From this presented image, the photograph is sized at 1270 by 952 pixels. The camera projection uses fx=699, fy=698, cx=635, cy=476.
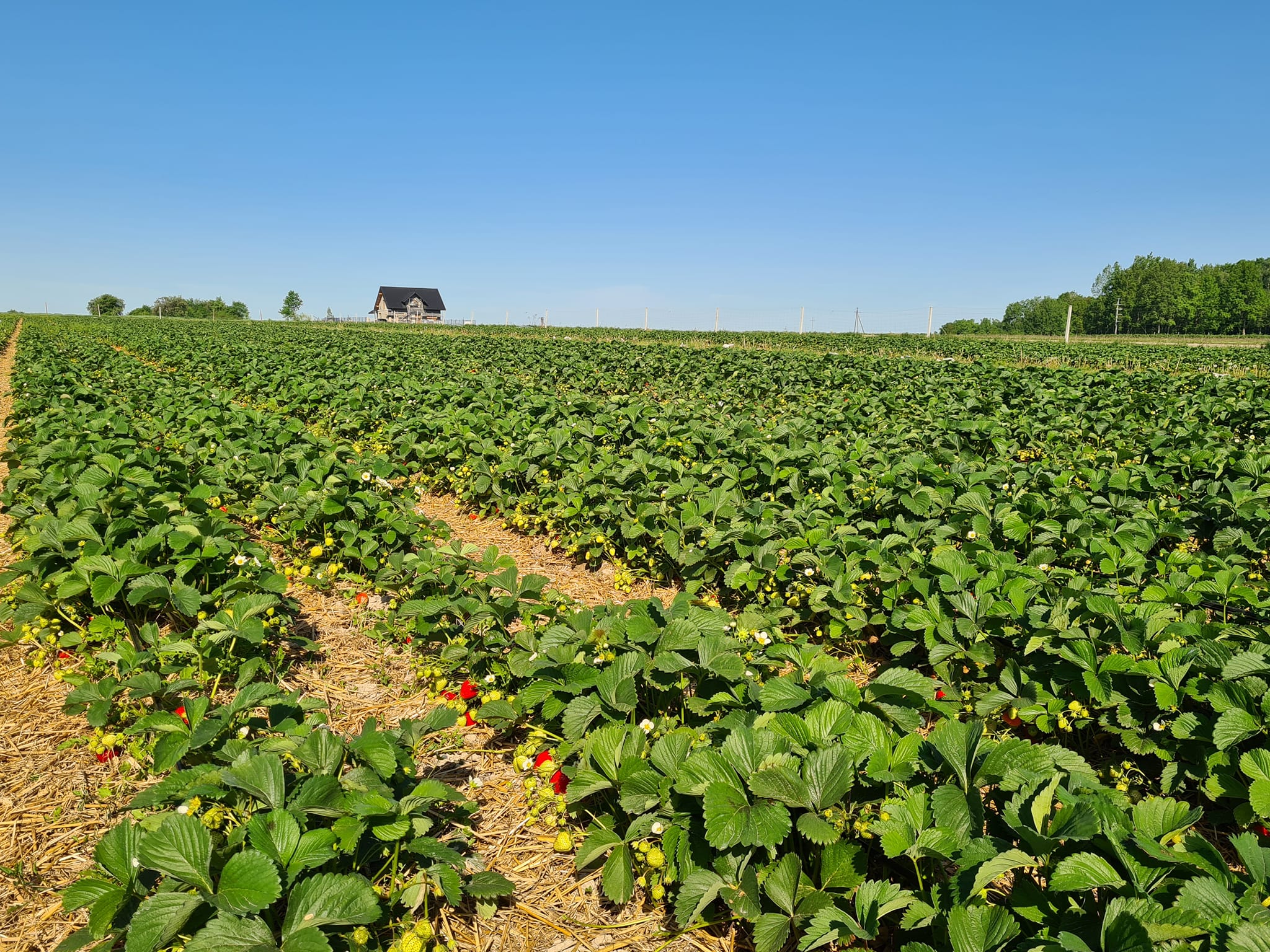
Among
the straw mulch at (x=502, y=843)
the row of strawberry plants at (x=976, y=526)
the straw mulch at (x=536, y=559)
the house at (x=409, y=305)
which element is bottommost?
the straw mulch at (x=502, y=843)

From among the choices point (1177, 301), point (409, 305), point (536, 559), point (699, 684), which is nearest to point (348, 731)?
point (699, 684)

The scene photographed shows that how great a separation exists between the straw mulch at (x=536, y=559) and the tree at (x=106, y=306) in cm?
12717

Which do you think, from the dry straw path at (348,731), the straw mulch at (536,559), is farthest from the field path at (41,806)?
the straw mulch at (536,559)

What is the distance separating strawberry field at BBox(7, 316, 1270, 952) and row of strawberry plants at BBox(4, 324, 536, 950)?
0.02 metres

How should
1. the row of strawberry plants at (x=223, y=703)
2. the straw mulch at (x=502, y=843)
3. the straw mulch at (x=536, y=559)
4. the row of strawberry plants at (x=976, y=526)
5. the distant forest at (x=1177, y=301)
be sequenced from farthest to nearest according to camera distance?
1. the distant forest at (x=1177, y=301)
2. the straw mulch at (x=536, y=559)
3. the row of strawberry plants at (x=976, y=526)
4. the straw mulch at (x=502, y=843)
5. the row of strawberry plants at (x=223, y=703)

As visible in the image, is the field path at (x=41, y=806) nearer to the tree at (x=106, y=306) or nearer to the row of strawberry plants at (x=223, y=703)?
the row of strawberry plants at (x=223, y=703)

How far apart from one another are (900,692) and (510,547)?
4211mm

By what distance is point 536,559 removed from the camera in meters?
5.82

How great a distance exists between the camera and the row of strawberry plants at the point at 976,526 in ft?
8.88

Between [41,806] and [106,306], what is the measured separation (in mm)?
137321

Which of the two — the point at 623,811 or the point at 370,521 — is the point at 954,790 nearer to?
the point at 623,811

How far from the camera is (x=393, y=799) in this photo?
2.10 meters

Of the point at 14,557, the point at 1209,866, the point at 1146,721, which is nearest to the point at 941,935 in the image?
the point at 1209,866

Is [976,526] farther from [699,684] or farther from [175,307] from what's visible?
[175,307]
